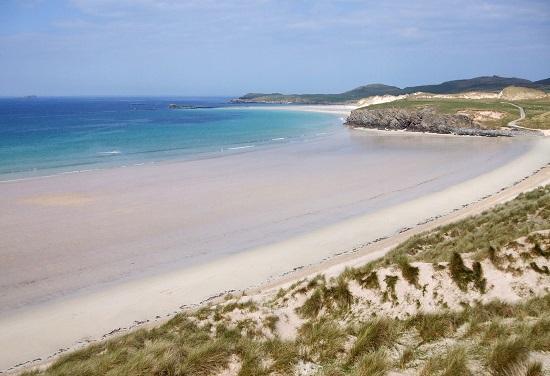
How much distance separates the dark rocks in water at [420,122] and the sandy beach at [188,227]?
27862 millimetres

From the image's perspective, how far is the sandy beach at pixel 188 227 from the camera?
1334 centimetres

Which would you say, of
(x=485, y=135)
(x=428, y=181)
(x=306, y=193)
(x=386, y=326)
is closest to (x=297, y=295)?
(x=386, y=326)

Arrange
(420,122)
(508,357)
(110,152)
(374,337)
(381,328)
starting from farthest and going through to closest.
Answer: (420,122) → (110,152) → (381,328) → (374,337) → (508,357)

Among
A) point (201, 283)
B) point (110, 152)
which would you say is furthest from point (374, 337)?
point (110, 152)

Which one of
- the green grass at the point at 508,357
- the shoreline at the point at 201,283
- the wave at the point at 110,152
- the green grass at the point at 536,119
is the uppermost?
the green grass at the point at 508,357

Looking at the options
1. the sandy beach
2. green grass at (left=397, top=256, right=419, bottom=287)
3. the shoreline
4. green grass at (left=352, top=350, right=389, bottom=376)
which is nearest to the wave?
the sandy beach

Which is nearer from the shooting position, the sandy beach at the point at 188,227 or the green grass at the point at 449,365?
the green grass at the point at 449,365

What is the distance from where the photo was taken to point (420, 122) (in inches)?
2987

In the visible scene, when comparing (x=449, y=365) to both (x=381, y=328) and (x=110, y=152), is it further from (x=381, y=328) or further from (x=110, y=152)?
(x=110, y=152)

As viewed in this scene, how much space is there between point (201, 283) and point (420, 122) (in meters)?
68.1

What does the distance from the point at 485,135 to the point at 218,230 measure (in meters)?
55.8

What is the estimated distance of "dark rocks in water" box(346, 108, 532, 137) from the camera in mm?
68162

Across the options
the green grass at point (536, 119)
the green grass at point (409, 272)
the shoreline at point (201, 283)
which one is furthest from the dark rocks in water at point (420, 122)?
the green grass at point (409, 272)

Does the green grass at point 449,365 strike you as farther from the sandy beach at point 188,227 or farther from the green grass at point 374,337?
the sandy beach at point 188,227
